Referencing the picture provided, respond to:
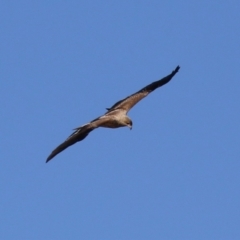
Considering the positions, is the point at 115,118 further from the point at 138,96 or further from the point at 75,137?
the point at 138,96

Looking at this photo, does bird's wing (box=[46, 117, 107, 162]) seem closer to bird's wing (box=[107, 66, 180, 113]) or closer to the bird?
the bird

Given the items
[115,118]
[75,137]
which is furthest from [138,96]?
[75,137]

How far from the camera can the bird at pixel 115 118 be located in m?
31.2

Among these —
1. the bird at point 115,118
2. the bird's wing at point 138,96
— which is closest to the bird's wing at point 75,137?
the bird at point 115,118

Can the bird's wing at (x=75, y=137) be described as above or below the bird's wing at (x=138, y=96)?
below

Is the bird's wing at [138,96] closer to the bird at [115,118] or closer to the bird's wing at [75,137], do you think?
the bird at [115,118]

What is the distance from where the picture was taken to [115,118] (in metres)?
33.8

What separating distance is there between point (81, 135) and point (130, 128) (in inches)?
138

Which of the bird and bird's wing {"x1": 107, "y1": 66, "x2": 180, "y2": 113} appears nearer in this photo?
the bird

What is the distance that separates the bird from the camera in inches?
1227

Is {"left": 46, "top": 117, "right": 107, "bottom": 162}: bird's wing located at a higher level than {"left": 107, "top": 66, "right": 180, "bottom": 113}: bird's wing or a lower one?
lower

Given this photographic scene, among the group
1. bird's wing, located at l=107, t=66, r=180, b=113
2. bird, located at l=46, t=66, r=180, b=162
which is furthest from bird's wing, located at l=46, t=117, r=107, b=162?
bird's wing, located at l=107, t=66, r=180, b=113

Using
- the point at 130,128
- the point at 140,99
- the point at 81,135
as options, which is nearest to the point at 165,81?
the point at 140,99

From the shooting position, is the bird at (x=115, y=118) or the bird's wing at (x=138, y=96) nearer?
the bird at (x=115, y=118)
